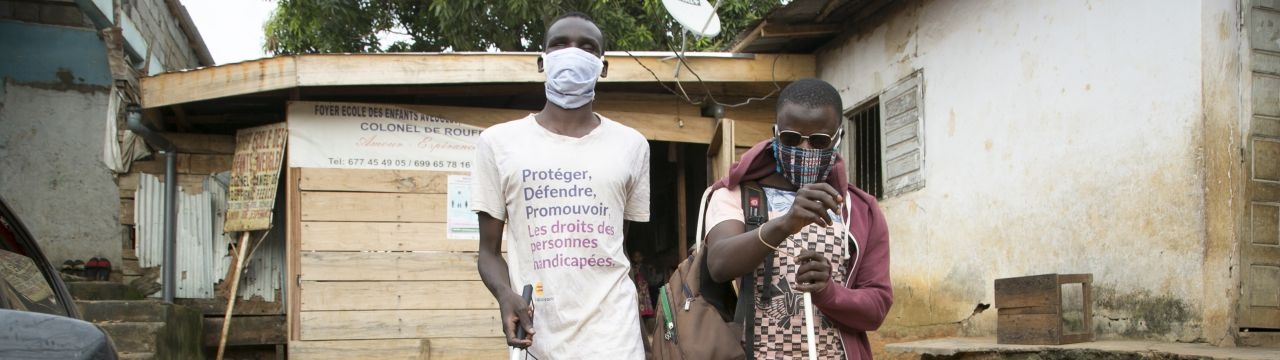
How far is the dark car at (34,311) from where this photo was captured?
5.59 feet

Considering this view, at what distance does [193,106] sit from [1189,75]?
678 centimetres

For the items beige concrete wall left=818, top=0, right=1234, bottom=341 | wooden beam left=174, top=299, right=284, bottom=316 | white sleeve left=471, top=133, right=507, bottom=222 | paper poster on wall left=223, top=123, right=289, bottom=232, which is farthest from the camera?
wooden beam left=174, top=299, right=284, bottom=316

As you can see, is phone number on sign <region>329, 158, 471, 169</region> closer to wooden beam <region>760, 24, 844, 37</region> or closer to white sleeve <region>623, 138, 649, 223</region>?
wooden beam <region>760, 24, 844, 37</region>

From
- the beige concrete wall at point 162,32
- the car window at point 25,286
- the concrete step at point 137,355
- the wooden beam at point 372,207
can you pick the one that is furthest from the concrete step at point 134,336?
the beige concrete wall at point 162,32

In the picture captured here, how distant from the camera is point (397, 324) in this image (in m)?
8.26

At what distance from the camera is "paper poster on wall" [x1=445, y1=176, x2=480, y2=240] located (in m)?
8.44

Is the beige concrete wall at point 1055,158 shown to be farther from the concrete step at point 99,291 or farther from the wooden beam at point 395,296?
the concrete step at point 99,291

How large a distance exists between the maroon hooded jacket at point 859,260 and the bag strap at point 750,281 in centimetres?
7

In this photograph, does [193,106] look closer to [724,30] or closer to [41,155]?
[41,155]

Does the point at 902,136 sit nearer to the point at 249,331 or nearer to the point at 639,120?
the point at 639,120

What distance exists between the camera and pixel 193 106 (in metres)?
8.73

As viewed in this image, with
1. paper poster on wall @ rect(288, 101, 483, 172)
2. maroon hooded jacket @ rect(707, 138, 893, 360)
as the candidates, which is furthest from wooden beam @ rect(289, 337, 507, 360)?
maroon hooded jacket @ rect(707, 138, 893, 360)

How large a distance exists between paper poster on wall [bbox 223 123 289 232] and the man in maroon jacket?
5.94 metres

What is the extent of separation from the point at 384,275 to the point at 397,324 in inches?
14.2
